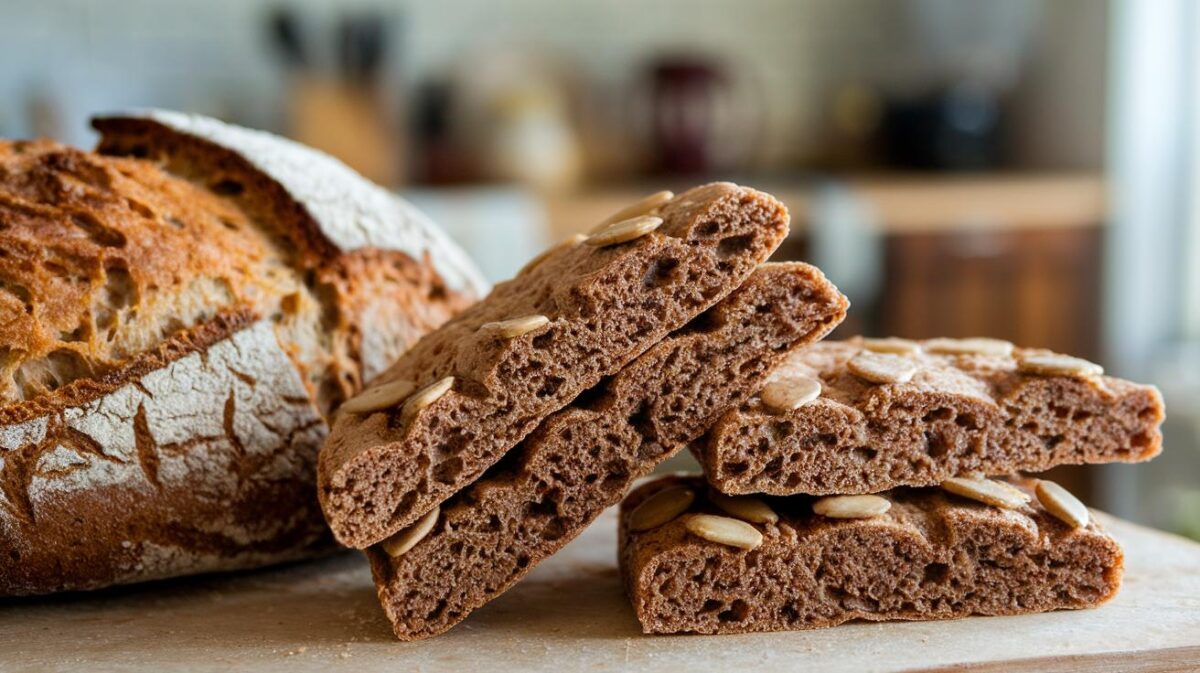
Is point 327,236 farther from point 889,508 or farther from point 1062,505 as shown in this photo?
point 1062,505

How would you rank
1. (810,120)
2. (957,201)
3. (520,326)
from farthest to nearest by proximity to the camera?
1. (810,120)
2. (957,201)
3. (520,326)

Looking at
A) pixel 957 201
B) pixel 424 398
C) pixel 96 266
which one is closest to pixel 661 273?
pixel 424 398

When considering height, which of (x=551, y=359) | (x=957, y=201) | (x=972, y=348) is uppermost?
(x=551, y=359)

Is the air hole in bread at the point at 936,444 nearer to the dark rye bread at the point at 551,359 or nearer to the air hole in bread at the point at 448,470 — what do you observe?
the dark rye bread at the point at 551,359

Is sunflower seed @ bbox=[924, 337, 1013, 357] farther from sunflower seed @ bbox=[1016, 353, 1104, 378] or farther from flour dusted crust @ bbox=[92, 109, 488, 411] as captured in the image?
flour dusted crust @ bbox=[92, 109, 488, 411]

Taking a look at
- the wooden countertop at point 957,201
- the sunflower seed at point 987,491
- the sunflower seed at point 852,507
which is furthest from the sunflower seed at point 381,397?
the wooden countertop at point 957,201

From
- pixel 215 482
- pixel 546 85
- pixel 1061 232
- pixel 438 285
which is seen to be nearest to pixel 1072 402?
pixel 438 285
